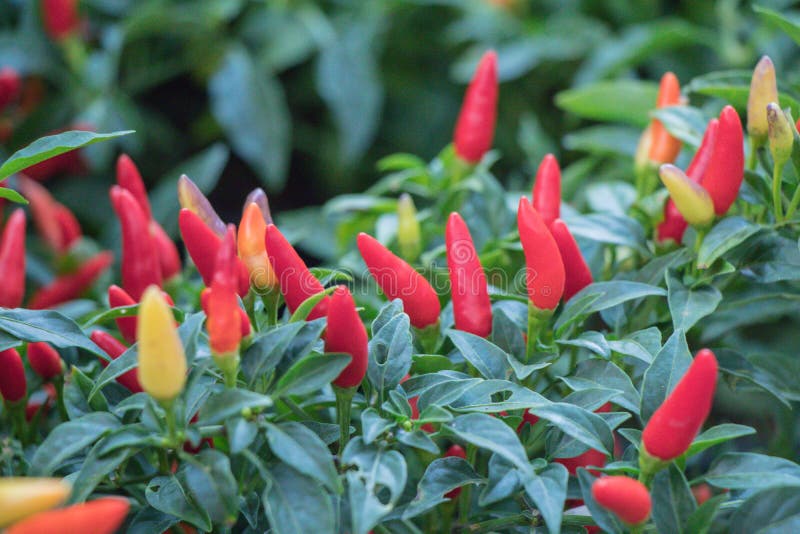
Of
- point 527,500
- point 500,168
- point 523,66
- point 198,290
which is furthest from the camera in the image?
point 500,168

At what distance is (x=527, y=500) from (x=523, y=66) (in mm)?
1225

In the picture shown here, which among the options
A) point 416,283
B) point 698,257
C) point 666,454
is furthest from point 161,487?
point 698,257

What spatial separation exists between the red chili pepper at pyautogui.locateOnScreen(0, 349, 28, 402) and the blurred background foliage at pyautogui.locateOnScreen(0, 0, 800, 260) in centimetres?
66

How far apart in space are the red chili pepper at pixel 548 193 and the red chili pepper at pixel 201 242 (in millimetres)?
352

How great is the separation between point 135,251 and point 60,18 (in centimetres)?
99

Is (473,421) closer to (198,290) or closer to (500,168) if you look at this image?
(198,290)

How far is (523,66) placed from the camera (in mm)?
1816

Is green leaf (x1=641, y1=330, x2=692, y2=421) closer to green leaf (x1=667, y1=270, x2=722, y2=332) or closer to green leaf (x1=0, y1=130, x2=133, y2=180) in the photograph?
green leaf (x1=667, y1=270, x2=722, y2=332)

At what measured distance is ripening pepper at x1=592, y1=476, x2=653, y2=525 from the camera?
0.64 m

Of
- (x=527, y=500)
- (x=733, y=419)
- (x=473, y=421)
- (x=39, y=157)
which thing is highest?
(x=39, y=157)

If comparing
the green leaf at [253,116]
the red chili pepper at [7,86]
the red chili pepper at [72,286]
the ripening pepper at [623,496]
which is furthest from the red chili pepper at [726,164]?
the red chili pepper at [7,86]

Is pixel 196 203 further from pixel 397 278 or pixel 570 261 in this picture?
pixel 570 261

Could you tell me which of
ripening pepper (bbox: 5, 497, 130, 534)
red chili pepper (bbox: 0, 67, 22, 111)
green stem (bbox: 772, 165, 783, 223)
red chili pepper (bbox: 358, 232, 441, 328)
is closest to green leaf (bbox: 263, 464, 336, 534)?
ripening pepper (bbox: 5, 497, 130, 534)

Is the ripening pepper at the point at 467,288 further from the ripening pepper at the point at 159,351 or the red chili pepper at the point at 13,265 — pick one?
the red chili pepper at the point at 13,265
